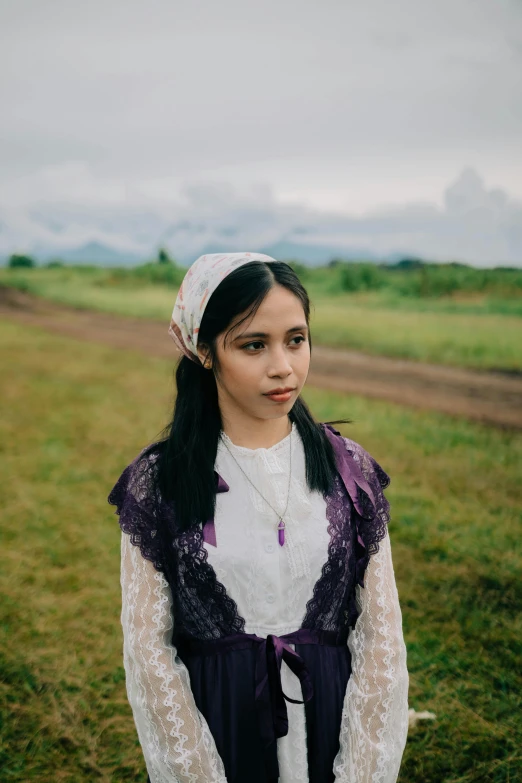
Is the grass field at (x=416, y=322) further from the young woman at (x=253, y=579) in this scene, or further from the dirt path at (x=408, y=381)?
the young woman at (x=253, y=579)

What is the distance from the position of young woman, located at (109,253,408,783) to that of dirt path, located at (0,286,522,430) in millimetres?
5238

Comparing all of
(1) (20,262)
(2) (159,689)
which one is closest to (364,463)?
(2) (159,689)

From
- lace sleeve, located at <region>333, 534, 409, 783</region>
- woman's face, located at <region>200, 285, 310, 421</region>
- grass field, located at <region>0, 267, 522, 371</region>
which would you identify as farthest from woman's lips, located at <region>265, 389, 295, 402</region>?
grass field, located at <region>0, 267, 522, 371</region>

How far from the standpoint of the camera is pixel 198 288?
1404mm

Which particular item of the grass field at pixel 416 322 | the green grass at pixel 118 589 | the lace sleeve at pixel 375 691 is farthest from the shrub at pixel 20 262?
the lace sleeve at pixel 375 691

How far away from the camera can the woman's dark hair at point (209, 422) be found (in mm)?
1378

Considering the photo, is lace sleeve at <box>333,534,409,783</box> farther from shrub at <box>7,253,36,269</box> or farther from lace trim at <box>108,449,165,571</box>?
shrub at <box>7,253,36,269</box>

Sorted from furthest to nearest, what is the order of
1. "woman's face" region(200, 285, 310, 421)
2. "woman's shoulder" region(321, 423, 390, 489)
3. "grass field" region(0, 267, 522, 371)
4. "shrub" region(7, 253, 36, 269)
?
"shrub" region(7, 253, 36, 269)
"grass field" region(0, 267, 522, 371)
"woman's shoulder" region(321, 423, 390, 489)
"woman's face" region(200, 285, 310, 421)

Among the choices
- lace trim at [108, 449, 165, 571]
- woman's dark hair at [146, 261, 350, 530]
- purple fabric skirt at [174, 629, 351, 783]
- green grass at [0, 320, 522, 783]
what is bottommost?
green grass at [0, 320, 522, 783]

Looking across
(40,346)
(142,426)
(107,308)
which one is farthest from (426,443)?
(107,308)

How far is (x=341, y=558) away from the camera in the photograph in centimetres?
146

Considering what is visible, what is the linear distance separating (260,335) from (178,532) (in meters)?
0.48

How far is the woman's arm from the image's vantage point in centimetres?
138

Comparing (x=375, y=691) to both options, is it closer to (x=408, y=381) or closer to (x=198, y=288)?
(x=198, y=288)
